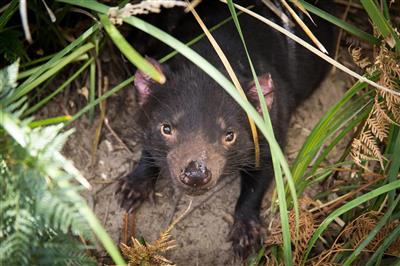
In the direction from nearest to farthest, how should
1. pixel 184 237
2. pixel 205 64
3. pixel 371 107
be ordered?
1. pixel 205 64
2. pixel 371 107
3. pixel 184 237

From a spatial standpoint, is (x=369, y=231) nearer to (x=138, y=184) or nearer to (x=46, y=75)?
(x=138, y=184)

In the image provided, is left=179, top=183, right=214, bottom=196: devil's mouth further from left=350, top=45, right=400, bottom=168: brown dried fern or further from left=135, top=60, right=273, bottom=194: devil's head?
left=350, top=45, right=400, bottom=168: brown dried fern

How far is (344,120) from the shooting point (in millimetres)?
3457

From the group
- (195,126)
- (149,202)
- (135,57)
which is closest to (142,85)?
(195,126)

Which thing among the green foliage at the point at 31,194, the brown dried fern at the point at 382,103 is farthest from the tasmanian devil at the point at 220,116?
the green foliage at the point at 31,194

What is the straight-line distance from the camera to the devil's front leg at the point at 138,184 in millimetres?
3975

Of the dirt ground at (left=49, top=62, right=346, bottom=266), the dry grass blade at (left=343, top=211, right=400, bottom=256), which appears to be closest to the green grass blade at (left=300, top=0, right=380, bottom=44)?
the dry grass blade at (left=343, top=211, right=400, bottom=256)

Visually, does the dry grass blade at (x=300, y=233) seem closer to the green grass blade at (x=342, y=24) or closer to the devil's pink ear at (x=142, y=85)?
the green grass blade at (x=342, y=24)

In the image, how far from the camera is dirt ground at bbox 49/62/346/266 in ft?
12.5

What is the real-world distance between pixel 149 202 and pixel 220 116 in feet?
3.11

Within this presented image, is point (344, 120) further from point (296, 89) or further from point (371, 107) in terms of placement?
point (296, 89)

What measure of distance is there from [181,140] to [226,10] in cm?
115

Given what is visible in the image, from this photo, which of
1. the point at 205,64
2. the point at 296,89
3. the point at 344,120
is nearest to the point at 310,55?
the point at 296,89

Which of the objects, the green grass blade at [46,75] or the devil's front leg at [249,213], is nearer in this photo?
the green grass blade at [46,75]
